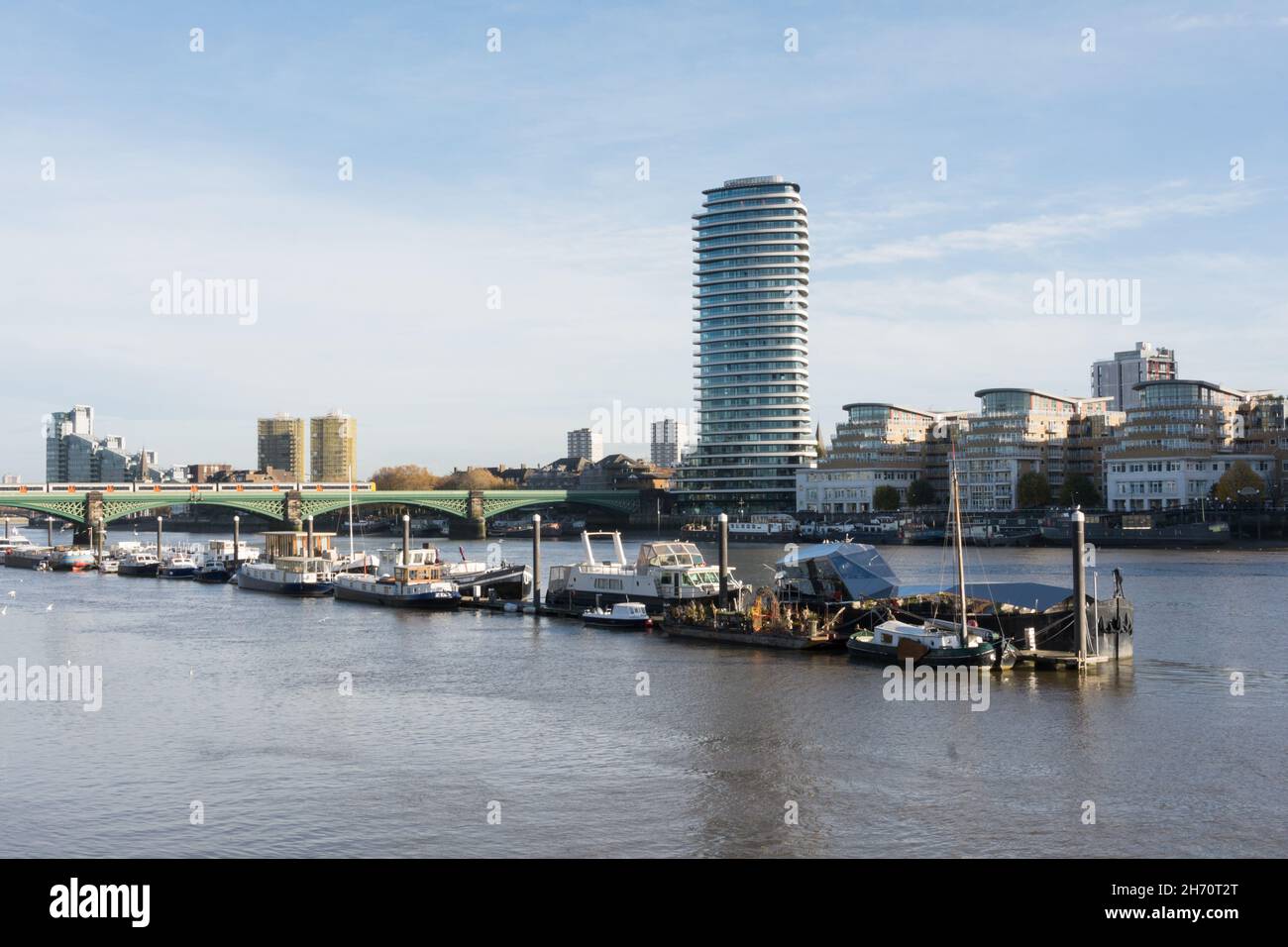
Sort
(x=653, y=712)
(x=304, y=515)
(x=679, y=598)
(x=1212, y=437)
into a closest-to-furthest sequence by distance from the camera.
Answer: (x=653, y=712) → (x=679, y=598) → (x=304, y=515) → (x=1212, y=437)

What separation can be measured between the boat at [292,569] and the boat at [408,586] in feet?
Answer: 10.5

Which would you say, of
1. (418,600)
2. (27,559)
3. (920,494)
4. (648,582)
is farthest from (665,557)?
(920,494)

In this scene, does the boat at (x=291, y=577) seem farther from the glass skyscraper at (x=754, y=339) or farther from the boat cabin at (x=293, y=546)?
the glass skyscraper at (x=754, y=339)

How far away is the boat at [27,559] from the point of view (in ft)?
372

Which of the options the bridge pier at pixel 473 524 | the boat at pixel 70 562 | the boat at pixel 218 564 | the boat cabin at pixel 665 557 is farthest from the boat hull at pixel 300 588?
the bridge pier at pixel 473 524

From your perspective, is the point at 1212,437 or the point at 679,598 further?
the point at 1212,437

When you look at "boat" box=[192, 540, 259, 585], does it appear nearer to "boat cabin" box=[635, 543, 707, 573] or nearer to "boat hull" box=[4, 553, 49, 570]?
"boat hull" box=[4, 553, 49, 570]

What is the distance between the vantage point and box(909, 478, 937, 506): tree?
6791 inches

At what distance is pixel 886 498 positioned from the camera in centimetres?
17375

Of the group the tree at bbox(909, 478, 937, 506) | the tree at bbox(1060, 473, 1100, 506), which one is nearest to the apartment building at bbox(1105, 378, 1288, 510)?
the tree at bbox(1060, 473, 1100, 506)

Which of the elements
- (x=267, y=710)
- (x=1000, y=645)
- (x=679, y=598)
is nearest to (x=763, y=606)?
(x=679, y=598)
